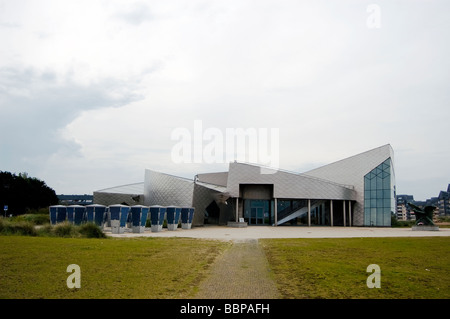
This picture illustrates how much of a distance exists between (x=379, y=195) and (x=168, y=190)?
28.9 metres

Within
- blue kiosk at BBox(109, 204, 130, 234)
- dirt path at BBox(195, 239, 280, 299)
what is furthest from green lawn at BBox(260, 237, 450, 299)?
blue kiosk at BBox(109, 204, 130, 234)

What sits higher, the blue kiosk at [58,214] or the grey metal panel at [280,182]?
the grey metal panel at [280,182]

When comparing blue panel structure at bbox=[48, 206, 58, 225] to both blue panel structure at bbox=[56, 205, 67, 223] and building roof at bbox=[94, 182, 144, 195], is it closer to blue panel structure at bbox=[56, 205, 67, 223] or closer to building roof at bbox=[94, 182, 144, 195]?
blue panel structure at bbox=[56, 205, 67, 223]

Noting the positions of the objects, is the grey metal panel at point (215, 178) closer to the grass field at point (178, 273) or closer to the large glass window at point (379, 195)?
the large glass window at point (379, 195)

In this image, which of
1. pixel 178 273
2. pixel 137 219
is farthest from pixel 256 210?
pixel 178 273

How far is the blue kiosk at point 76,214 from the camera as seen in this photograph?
32125 mm

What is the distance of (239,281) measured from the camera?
374 inches

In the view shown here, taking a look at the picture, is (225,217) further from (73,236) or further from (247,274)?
(247,274)

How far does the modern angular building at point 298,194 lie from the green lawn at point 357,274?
1226 inches

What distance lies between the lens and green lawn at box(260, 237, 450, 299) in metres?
8.30

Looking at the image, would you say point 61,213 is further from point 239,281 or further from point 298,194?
point 298,194

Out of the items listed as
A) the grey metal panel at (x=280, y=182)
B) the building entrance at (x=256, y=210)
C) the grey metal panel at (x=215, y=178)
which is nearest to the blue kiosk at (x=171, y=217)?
the grey metal panel at (x=280, y=182)
